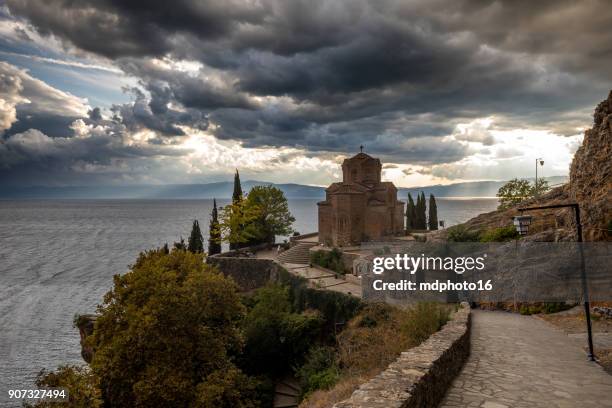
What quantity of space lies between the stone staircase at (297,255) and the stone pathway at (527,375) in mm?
27902

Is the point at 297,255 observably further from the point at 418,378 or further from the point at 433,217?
the point at 418,378

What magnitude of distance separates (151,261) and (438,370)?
60.6ft

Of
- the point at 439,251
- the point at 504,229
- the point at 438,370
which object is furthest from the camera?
the point at 504,229

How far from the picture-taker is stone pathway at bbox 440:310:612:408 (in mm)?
6781

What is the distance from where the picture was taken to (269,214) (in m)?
50.2

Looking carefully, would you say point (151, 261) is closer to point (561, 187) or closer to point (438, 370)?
point (438, 370)

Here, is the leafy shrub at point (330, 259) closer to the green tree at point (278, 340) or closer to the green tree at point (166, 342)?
the green tree at point (278, 340)

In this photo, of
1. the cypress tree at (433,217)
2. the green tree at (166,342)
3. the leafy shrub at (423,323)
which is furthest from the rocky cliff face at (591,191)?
the cypress tree at (433,217)

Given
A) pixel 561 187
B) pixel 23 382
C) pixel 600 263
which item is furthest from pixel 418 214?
pixel 23 382

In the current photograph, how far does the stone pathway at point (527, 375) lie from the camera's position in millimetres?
6781

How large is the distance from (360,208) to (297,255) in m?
8.44

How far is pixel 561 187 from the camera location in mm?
32719

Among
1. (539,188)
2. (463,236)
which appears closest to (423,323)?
(463,236)

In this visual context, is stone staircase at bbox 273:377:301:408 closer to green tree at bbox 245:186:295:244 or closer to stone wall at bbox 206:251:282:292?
stone wall at bbox 206:251:282:292
